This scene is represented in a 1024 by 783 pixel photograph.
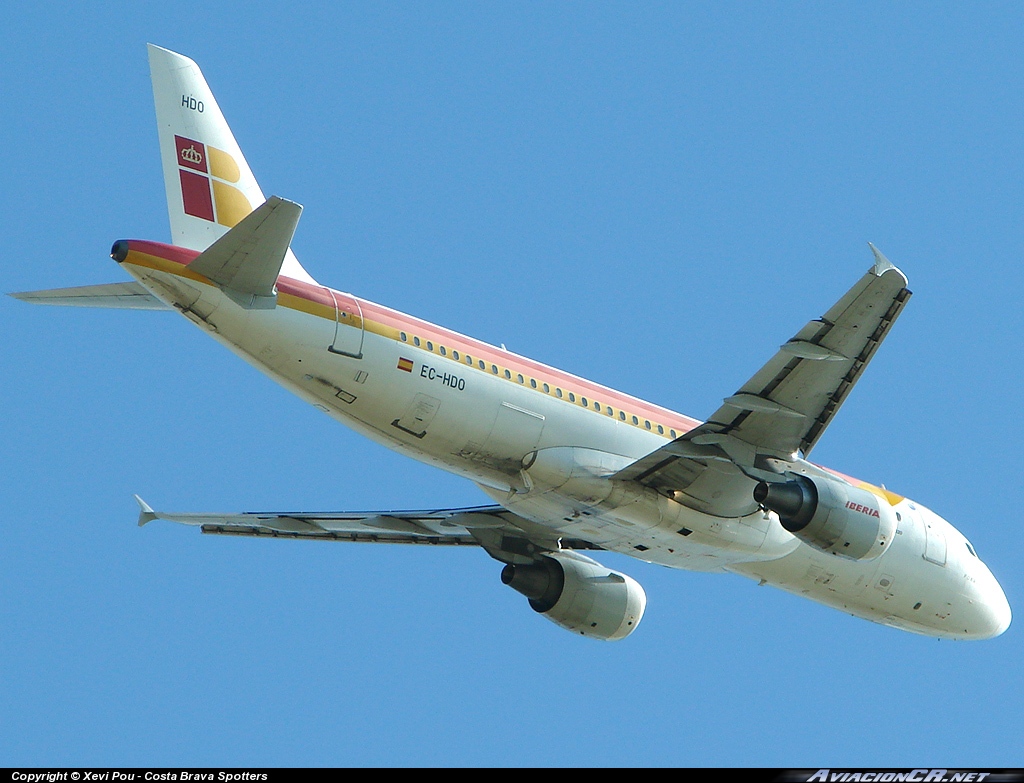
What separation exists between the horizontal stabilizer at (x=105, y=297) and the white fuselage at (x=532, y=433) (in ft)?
4.18

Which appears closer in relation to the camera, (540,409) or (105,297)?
(105,297)

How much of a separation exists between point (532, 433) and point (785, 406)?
4.67 m

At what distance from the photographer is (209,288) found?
24844 millimetres

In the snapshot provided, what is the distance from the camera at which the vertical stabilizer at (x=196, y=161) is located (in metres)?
26.9

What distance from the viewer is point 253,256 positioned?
80.3 feet

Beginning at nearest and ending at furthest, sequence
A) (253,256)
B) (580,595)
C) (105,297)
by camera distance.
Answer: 1. (253,256)
2. (105,297)
3. (580,595)

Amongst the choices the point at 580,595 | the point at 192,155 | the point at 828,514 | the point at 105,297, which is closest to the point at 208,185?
the point at 192,155

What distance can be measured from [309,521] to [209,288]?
30.5 feet

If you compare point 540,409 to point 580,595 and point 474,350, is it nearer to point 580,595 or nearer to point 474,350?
point 474,350

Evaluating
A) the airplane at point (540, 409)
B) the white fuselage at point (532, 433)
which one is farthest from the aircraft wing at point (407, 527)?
the white fuselage at point (532, 433)

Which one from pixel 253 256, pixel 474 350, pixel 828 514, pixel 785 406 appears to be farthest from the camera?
pixel 474 350

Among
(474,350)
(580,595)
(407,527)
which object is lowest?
(580,595)
